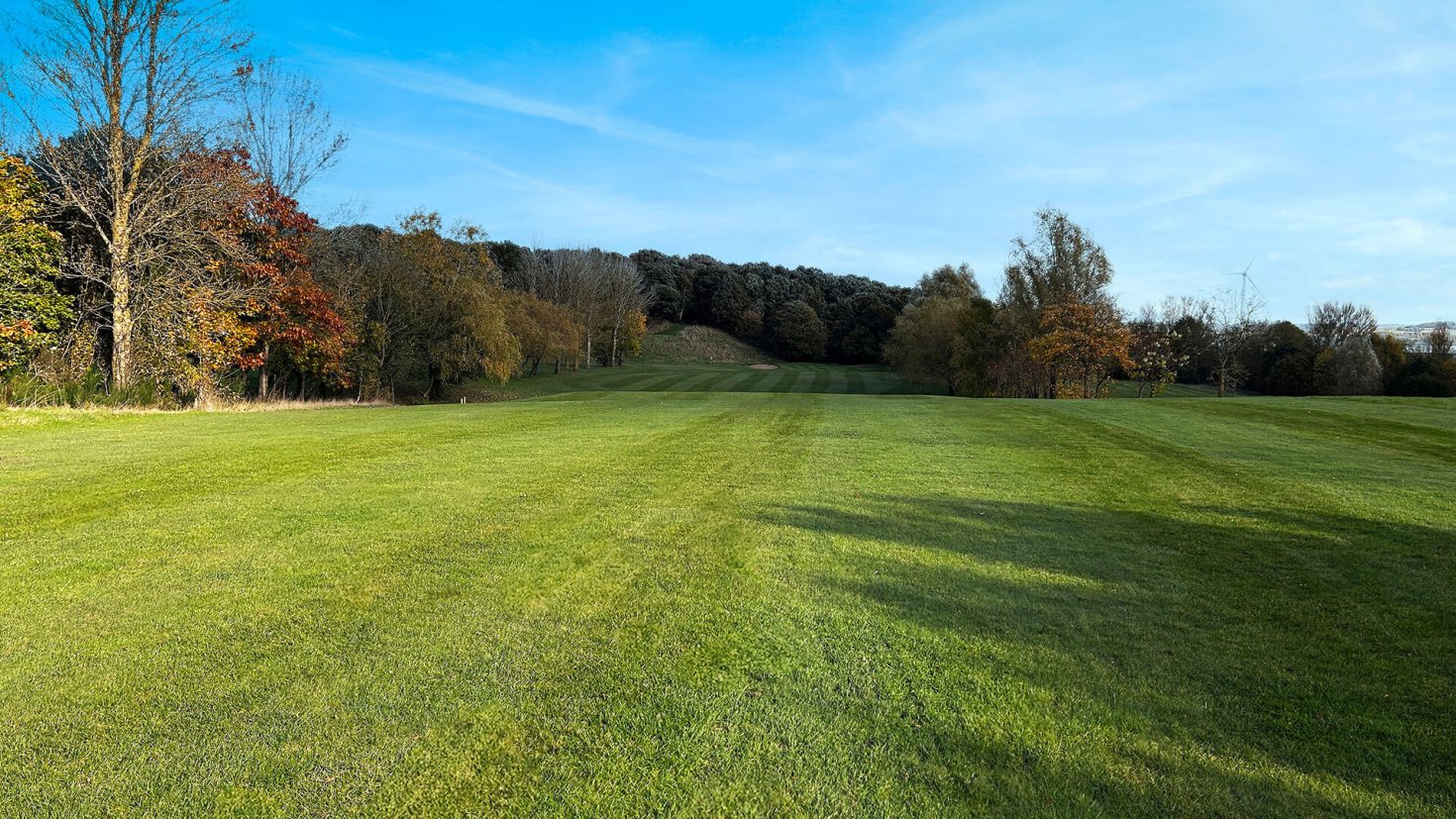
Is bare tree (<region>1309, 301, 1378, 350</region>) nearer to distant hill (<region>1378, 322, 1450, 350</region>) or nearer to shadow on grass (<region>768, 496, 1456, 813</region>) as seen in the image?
distant hill (<region>1378, 322, 1450, 350</region>)

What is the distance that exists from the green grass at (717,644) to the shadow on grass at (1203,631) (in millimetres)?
21

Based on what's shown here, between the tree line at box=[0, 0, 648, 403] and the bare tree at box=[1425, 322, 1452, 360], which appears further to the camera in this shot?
the bare tree at box=[1425, 322, 1452, 360]

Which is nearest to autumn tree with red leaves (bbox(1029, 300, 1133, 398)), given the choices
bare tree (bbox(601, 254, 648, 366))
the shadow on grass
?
bare tree (bbox(601, 254, 648, 366))

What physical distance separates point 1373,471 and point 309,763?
1081cm

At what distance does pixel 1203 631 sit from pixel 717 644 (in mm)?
2666

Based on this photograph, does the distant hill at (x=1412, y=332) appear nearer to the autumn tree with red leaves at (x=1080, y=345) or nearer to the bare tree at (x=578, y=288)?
the autumn tree with red leaves at (x=1080, y=345)

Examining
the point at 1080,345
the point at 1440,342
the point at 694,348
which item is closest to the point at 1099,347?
the point at 1080,345

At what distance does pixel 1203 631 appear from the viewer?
3.77 meters

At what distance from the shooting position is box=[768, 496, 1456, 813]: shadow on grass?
2529 mm

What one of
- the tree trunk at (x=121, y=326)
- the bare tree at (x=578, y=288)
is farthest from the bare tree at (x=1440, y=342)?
the tree trunk at (x=121, y=326)

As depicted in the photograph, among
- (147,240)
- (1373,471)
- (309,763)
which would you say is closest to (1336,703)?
(309,763)

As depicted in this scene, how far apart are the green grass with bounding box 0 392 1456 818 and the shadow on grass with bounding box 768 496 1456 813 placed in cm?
2

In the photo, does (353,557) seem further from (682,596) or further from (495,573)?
(682,596)

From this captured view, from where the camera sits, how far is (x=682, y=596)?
4.11 meters
